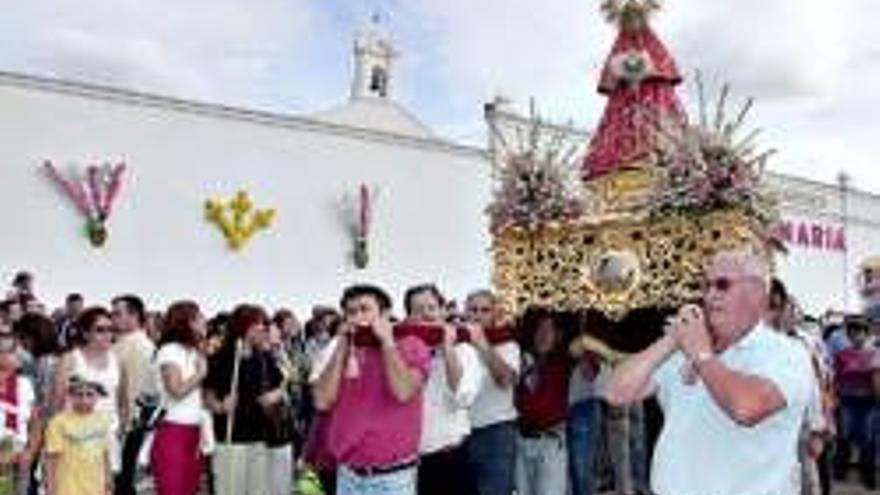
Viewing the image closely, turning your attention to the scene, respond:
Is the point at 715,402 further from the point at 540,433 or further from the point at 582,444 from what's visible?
the point at 582,444

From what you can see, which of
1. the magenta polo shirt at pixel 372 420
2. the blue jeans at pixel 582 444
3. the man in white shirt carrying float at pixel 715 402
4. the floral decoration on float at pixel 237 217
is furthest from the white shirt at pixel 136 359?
the floral decoration on float at pixel 237 217

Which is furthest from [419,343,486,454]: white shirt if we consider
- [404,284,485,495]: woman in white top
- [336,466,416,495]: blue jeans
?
[336,466,416,495]: blue jeans

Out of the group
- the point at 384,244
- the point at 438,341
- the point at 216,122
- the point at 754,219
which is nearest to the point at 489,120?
the point at 384,244

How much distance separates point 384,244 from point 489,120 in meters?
3.02

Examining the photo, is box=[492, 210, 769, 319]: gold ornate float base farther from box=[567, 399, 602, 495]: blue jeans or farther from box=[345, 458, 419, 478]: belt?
box=[345, 458, 419, 478]: belt

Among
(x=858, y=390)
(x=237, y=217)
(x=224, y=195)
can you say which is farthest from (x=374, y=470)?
(x=237, y=217)

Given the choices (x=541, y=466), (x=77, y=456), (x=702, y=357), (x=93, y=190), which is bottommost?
(x=541, y=466)

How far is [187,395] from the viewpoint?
27.5 ft

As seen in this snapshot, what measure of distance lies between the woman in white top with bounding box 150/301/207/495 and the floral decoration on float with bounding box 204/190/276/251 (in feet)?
36.0

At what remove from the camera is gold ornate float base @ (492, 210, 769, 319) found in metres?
9.45

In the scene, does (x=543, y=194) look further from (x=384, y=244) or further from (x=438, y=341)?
(x=384, y=244)

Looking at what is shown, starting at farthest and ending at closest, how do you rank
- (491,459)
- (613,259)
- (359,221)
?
(359,221) → (613,259) → (491,459)

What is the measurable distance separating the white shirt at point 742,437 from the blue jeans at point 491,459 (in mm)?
4809

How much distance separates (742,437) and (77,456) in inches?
184
